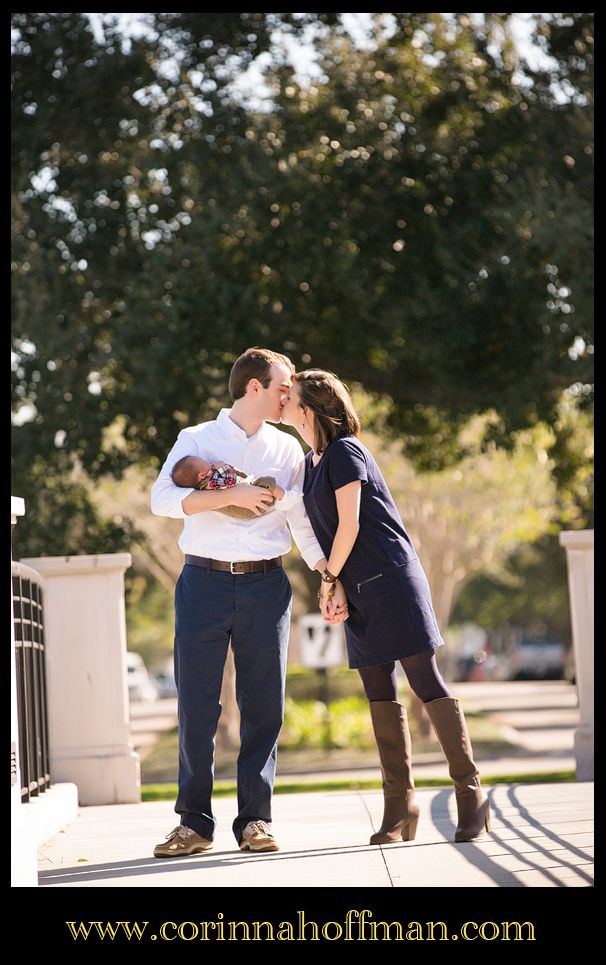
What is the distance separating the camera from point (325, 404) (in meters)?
5.09

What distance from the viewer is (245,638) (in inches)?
199

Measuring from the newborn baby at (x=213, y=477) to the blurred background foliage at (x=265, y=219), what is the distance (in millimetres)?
8103

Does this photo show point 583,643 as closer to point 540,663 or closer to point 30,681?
point 30,681

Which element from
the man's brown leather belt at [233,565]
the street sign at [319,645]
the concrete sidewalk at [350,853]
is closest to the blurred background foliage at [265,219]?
the street sign at [319,645]

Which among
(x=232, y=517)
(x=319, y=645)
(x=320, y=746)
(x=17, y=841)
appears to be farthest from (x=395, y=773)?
(x=320, y=746)

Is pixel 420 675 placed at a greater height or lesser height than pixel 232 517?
lesser

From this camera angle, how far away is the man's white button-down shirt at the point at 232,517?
198 inches

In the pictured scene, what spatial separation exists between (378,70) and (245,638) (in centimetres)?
1015

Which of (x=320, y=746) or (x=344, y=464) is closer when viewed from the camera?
(x=344, y=464)

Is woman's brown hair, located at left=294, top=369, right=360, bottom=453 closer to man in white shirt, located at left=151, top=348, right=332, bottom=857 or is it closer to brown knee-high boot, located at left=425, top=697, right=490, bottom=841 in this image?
man in white shirt, located at left=151, top=348, right=332, bottom=857

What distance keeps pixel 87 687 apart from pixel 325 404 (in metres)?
3.29

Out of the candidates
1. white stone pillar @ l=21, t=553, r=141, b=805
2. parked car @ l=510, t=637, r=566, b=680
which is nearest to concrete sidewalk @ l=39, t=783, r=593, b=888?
white stone pillar @ l=21, t=553, r=141, b=805
